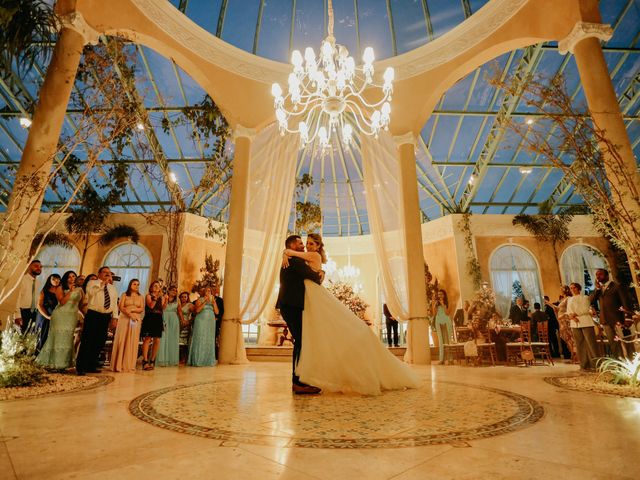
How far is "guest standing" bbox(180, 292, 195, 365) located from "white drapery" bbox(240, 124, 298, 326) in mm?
994

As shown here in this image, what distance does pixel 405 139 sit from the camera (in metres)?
7.11

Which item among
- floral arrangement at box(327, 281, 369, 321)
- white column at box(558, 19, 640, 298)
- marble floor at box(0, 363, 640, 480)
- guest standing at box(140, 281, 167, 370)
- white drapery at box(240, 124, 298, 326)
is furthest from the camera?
floral arrangement at box(327, 281, 369, 321)

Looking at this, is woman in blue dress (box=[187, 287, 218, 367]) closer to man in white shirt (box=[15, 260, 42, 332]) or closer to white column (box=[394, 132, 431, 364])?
man in white shirt (box=[15, 260, 42, 332])

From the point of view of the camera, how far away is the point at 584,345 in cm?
522

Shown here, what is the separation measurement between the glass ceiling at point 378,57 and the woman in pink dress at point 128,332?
11.3ft

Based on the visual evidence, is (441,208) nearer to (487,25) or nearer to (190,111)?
(487,25)

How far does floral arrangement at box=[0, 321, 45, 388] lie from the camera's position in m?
3.15

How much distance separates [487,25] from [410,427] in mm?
7069

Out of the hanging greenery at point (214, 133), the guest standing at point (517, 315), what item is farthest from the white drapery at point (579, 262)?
the hanging greenery at point (214, 133)

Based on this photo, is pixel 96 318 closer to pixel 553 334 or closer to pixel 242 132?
pixel 242 132

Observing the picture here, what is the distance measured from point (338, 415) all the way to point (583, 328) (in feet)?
15.3

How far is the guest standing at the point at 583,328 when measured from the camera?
5078 millimetres

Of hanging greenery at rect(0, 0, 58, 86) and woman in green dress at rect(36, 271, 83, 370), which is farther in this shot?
woman in green dress at rect(36, 271, 83, 370)

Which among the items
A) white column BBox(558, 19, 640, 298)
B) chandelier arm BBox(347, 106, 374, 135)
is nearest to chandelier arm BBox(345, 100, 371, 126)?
chandelier arm BBox(347, 106, 374, 135)
